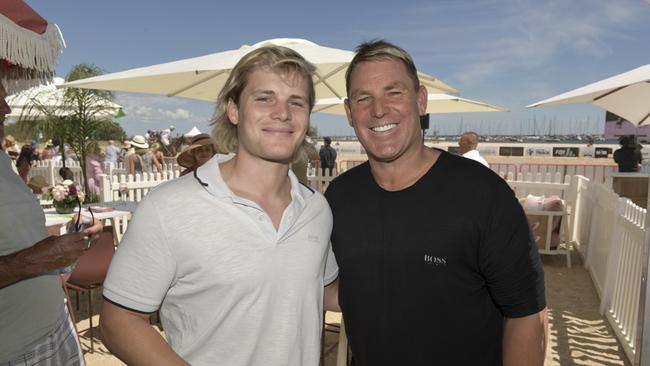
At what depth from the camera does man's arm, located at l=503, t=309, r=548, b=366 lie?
1.68 metres

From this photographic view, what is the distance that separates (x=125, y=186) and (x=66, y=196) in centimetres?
439

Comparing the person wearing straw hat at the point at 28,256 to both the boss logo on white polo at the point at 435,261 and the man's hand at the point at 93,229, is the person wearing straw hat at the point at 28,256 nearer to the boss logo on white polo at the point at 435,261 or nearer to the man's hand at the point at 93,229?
the man's hand at the point at 93,229

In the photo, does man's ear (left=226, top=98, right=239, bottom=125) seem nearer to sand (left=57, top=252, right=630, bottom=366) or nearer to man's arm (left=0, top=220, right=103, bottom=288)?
man's arm (left=0, top=220, right=103, bottom=288)

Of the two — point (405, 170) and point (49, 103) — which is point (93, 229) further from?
point (49, 103)

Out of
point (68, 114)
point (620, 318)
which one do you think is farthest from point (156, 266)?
point (68, 114)

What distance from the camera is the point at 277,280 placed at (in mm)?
1485

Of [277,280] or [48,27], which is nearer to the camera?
[277,280]

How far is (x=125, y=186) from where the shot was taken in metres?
9.43

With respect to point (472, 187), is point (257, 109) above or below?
above

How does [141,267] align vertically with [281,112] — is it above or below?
below

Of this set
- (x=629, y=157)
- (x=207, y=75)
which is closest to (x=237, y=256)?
(x=207, y=75)

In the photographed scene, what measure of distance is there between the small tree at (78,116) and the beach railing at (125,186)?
4.57 feet

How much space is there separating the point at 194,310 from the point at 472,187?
1161 mm

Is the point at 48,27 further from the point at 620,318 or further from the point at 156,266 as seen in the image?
the point at 620,318
